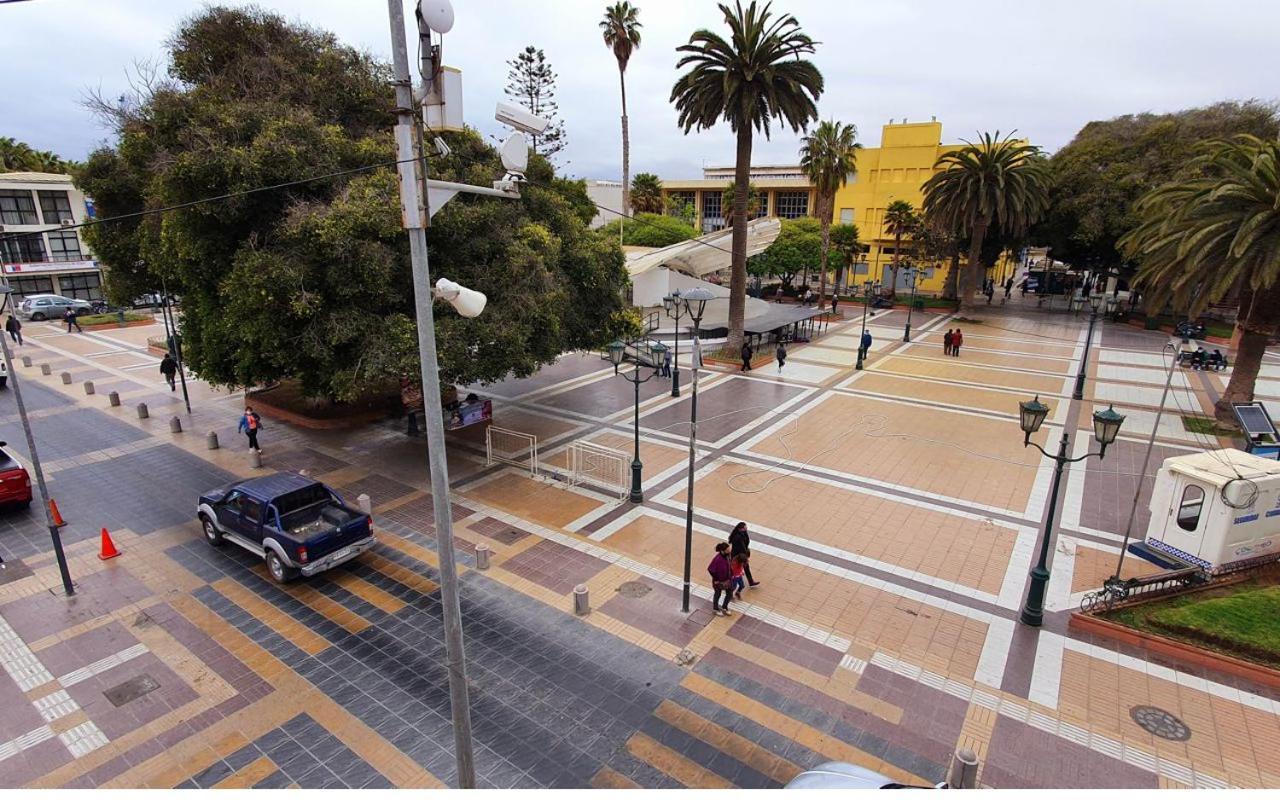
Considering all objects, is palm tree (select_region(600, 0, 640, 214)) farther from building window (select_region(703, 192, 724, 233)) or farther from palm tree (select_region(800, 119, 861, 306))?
building window (select_region(703, 192, 724, 233))

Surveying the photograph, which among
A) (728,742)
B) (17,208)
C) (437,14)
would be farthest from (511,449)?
(17,208)

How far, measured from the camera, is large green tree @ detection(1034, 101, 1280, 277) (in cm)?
3659

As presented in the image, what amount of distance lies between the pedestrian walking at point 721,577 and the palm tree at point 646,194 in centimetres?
5802

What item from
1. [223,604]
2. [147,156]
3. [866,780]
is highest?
[147,156]

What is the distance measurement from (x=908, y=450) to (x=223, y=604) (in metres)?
17.3

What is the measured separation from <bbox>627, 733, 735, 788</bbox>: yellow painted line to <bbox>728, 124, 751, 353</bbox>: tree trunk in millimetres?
22484

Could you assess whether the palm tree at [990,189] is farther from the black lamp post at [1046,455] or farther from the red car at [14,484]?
the red car at [14,484]

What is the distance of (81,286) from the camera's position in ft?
152

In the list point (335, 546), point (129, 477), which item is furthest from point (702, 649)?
point (129, 477)

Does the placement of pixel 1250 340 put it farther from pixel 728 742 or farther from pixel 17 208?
pixel 17 208

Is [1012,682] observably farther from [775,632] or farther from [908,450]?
[908,450]

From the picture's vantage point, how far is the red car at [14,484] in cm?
1395

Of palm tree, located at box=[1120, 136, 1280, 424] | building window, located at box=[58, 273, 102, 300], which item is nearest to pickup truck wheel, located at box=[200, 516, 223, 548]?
palm tree, located at box=[1120, 136, 1280, 424]

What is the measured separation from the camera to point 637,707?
8742 mm
